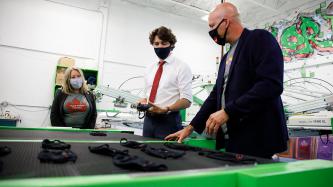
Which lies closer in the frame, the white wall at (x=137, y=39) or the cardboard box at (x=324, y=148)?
the cardboard box at (x=324, y=148)

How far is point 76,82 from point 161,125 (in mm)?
1228

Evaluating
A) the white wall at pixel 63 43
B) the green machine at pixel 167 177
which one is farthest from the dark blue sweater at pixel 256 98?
the white wall at pixel 63 43

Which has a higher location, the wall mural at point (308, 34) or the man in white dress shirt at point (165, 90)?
the wall mural at point (308, 34)

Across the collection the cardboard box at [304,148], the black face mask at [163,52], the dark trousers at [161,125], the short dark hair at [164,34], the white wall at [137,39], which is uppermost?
the white wall at [137,39]

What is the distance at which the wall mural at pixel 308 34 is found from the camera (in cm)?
485

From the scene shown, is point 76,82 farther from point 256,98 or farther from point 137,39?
point 137,39

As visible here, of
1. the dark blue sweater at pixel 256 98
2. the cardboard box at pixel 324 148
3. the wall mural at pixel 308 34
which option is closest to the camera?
the dark blue sweater at pixel 256 98

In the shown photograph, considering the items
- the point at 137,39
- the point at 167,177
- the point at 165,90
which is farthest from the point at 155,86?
the point at 137,39

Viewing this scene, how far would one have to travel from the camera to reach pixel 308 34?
5.16 meters

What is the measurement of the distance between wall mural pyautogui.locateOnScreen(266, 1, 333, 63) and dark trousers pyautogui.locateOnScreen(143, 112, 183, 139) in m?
4.23

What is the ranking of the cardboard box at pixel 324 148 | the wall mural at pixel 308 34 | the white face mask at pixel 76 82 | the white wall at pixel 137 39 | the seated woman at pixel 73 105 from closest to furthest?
the seated woman at pixel 73 105, the white face mask at pixel 76 82, the cardboard box at pixel 324 148, the wall mural at pixel 308 34, the white wall at pixel 137 39

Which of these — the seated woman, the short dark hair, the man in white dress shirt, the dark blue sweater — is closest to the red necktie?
the man in white dress shirt

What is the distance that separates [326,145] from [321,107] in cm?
155

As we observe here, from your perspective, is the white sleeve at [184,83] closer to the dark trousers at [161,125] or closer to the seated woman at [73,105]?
the dark trousers at [161,125]
